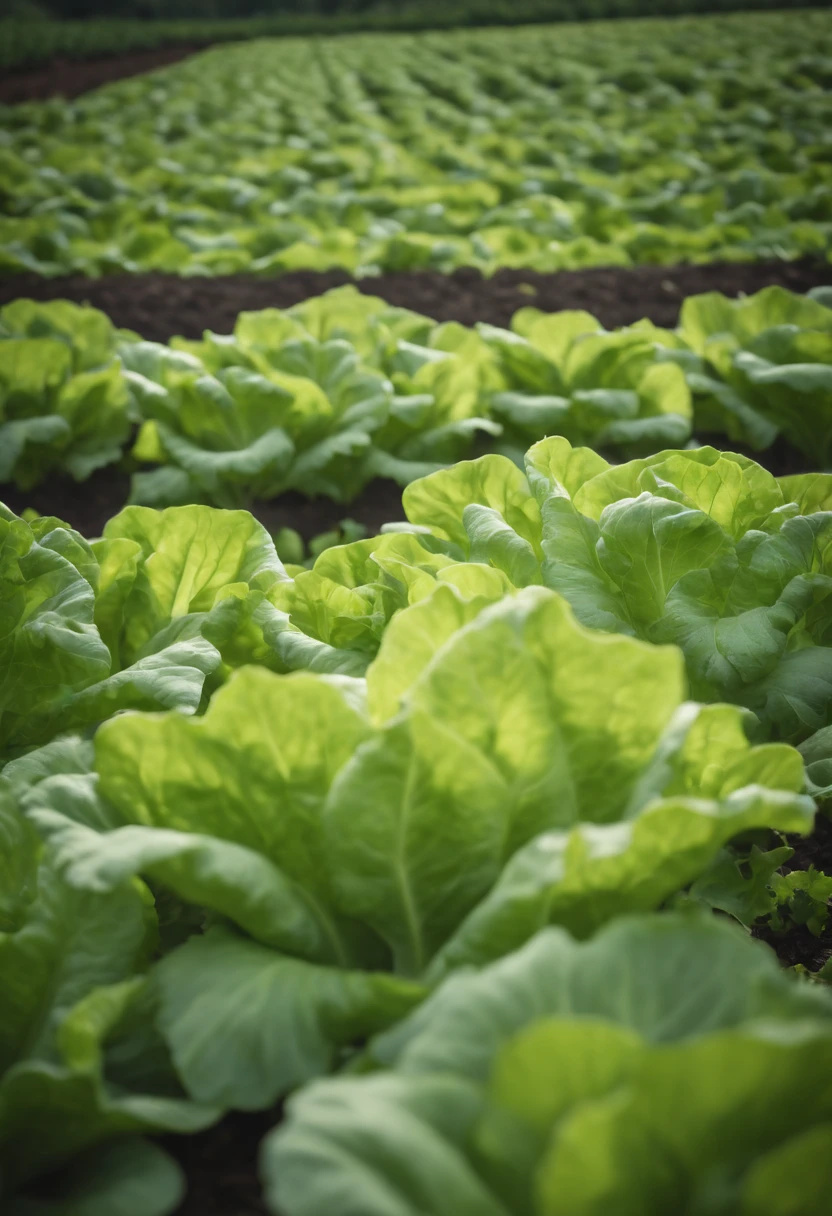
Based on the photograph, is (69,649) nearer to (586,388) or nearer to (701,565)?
(701,565)

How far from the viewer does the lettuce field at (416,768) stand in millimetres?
854

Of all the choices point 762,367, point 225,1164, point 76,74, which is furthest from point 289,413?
point 76,74

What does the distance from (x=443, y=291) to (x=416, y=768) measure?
471 cm

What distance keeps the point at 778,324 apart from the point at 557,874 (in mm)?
3362

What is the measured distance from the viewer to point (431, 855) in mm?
1279

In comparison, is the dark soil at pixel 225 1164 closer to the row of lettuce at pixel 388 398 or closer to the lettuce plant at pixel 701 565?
the lettuce plant at pixel 701 565

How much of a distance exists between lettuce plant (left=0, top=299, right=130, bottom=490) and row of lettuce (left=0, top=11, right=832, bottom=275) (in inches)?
99.3

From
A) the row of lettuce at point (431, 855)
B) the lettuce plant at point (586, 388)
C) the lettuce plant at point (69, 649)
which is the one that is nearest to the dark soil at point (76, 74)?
the lettuce plant at point (586, 388)

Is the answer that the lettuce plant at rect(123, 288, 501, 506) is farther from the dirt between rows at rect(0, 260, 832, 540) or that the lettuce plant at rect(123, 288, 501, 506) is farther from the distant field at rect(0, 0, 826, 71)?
the distant field at rect(0, 0, 826, 71)

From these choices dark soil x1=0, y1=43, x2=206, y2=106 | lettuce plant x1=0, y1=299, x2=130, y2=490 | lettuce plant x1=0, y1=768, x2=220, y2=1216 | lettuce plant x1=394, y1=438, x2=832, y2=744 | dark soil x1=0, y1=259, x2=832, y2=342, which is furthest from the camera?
dark soil x1=0, y1=43, x2=206, y2=106

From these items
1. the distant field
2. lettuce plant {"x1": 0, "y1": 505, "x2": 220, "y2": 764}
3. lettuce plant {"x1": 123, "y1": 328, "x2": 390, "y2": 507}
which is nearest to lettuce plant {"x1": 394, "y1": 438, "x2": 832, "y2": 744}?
lettuce plant {"x1": 0, "y1": 505, "x2": 220, "y2": 764}

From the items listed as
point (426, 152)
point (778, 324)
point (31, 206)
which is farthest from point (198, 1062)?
point (426, 152)

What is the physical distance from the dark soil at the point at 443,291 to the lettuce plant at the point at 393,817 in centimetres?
393

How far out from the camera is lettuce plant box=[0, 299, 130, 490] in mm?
3553
